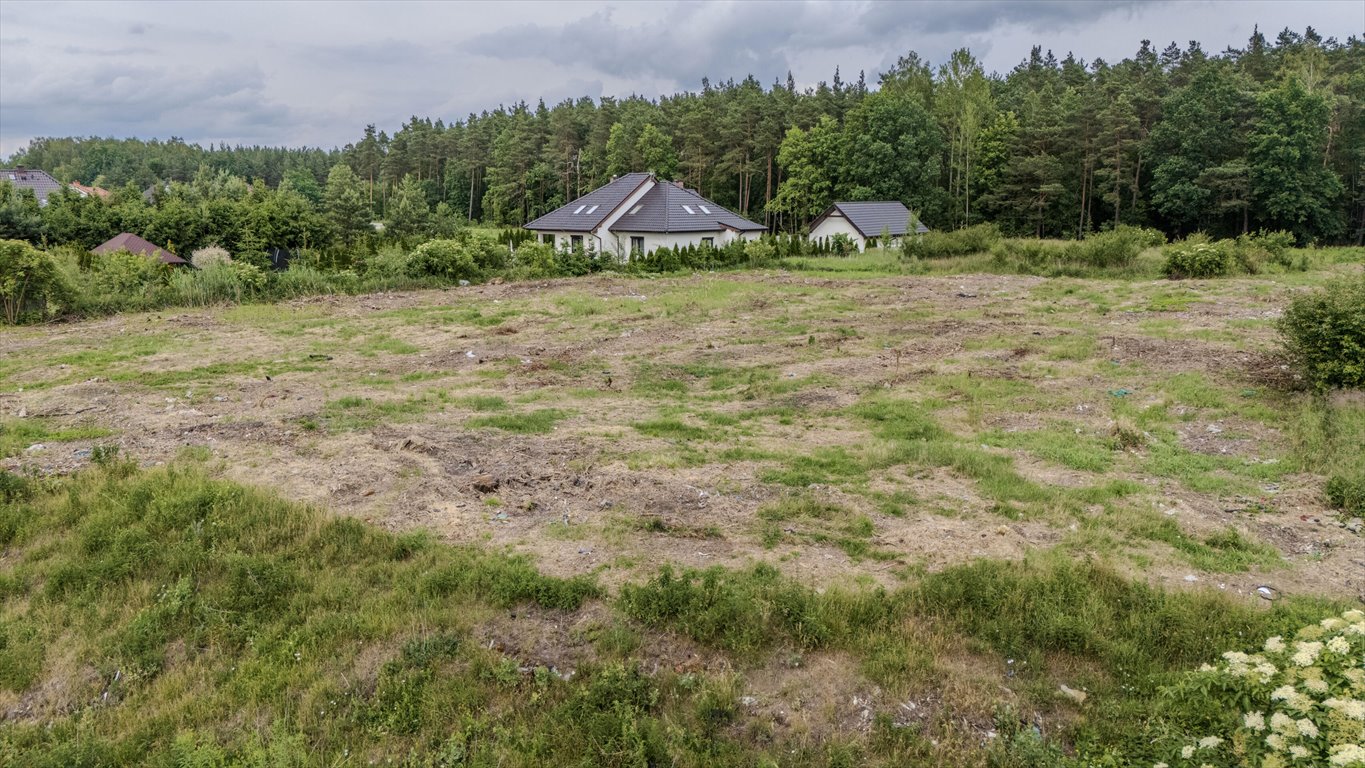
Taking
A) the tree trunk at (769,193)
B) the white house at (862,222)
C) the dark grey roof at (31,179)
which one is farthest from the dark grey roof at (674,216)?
the dark grey roof at (31,179)

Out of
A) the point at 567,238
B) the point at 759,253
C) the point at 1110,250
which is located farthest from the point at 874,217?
the point at 567,238

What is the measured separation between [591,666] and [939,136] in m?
43.6

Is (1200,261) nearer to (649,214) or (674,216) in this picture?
(674,216)

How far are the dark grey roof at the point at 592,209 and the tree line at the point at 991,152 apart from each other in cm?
1012

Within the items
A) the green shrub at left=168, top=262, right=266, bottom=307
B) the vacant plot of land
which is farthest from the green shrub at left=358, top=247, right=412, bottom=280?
the vacant plot of land

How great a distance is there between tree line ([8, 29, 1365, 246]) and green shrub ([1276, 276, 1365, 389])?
3162cm

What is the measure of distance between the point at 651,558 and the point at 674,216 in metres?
25.5

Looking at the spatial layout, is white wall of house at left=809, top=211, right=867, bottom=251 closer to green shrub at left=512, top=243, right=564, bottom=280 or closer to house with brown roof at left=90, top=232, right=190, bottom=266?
green shrub at left=512, top=243, right=564, bottom=280

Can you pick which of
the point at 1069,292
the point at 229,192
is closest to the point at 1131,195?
the point at 1069,292

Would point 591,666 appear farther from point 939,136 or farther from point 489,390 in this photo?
point 939,136

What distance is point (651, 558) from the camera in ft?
16.9

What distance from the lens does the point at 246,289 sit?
1759 centimetres

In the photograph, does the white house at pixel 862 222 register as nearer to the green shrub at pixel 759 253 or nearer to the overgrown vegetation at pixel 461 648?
the green shrub at pixel 759 253

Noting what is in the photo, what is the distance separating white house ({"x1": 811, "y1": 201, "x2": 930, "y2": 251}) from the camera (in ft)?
111
